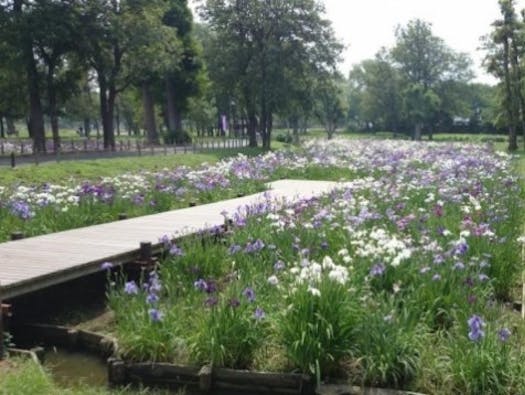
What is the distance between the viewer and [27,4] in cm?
3294

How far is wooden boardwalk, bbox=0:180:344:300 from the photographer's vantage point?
6.89 meters

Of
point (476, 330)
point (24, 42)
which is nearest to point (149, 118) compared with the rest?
point (24, 42)

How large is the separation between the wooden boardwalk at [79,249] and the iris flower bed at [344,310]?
64 cm

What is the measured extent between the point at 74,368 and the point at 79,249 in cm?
246

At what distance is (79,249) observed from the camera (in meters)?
8.45

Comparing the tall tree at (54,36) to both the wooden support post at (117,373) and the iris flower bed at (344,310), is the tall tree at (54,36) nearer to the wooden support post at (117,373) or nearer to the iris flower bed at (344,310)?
the iris flower bed at (344,310)

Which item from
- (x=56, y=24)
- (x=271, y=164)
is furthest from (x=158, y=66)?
(x=271, y=164)

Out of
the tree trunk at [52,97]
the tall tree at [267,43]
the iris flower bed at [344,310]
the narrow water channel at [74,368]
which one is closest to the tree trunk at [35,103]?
the tree trunk at [52,97]

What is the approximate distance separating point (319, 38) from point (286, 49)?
8.15 feet

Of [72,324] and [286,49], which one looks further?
[286,49]

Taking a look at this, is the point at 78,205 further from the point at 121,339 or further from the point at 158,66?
the point at 158,66

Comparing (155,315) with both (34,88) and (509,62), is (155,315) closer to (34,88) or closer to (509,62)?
(34,88)

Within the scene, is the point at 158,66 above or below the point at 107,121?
above

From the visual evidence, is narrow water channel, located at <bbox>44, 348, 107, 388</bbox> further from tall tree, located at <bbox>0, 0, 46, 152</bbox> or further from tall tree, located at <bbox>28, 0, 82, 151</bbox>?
tall tree, located at <bbox>28, 0, 82, 151</bbox>
